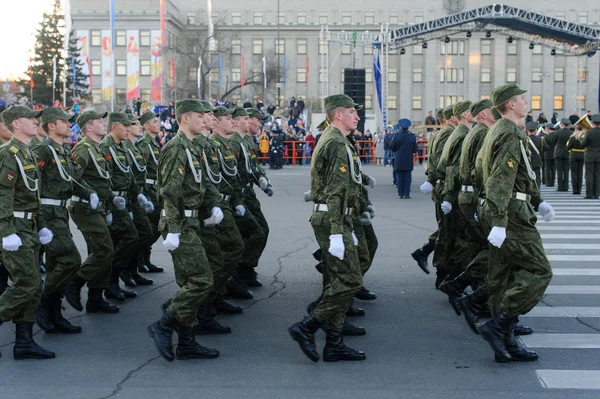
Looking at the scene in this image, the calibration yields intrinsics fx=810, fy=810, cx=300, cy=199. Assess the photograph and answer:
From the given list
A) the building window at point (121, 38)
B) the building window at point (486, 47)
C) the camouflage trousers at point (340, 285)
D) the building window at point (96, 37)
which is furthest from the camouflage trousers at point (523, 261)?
the building window at point (96, 37)

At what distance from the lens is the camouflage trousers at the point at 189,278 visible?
676 cm

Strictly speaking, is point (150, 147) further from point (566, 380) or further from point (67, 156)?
point (566, 380)

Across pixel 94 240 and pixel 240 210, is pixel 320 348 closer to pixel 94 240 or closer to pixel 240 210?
pixel 240 210

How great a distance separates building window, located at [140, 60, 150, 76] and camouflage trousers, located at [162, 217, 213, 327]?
89026mm

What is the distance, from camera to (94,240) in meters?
8.44

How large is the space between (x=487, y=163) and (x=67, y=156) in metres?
4.11

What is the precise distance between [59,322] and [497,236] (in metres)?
4.24

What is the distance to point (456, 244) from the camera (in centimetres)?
941

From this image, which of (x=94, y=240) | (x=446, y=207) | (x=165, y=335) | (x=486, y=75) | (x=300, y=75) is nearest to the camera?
(x=165, y=335)

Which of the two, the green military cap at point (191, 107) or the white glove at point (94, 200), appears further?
the white glove at point (94, 200)

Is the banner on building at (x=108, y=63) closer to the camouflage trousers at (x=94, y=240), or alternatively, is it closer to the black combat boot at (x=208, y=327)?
the camouflage trousers at (x=94, y=240)

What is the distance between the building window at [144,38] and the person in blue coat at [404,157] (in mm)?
72931

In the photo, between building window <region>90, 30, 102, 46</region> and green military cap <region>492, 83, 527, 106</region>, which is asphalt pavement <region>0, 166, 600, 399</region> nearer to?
green military cap <region>492, 83, 527, 106</region>

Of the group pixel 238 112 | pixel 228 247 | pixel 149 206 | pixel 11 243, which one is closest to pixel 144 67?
pixel 238 112
